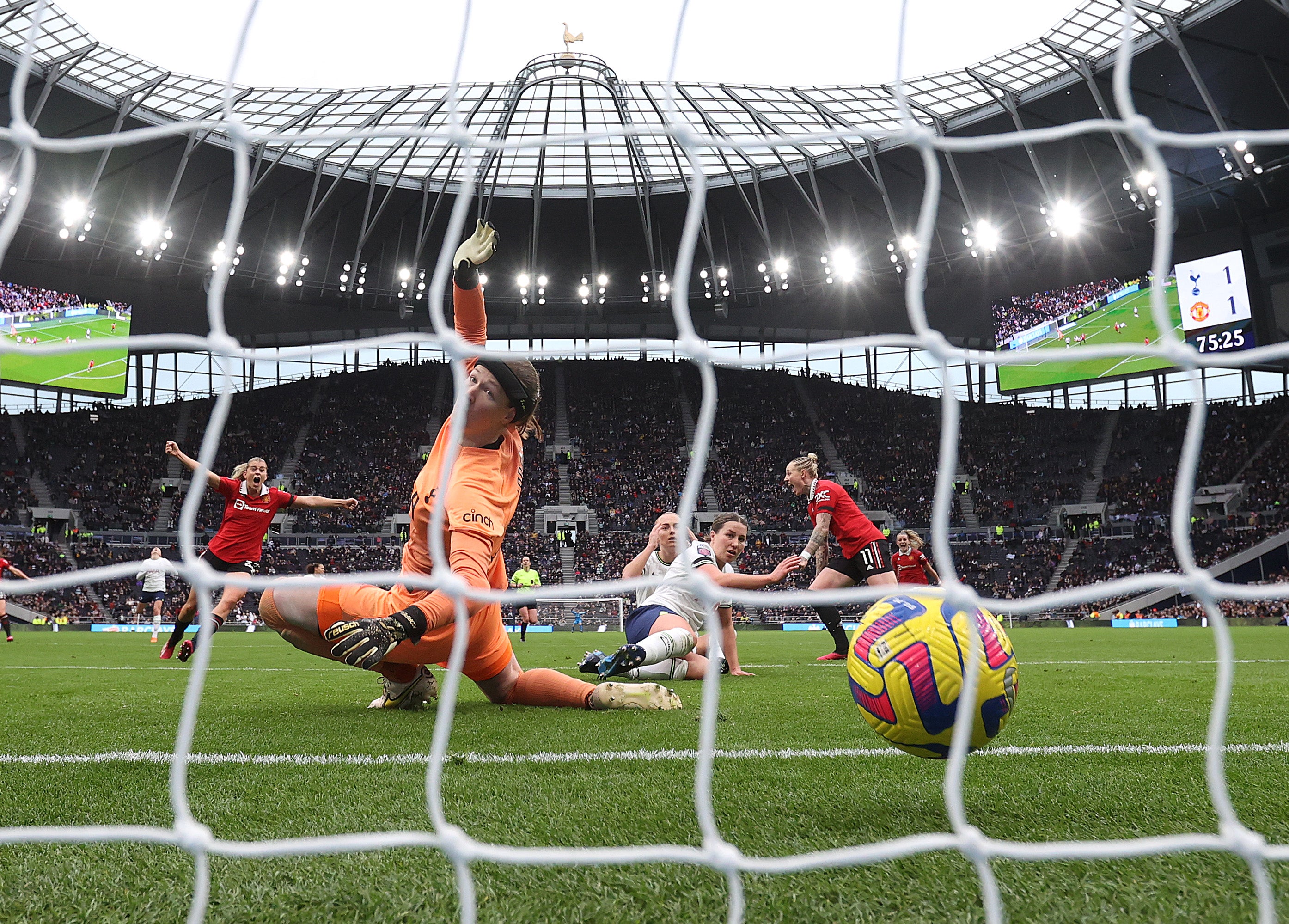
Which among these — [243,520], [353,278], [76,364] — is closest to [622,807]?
[243,520]

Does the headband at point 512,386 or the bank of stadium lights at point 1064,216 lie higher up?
the bank of stadium lights at point 1064,216

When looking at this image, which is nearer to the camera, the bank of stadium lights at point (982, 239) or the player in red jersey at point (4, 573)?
the player in red jersey at point (4, 573)

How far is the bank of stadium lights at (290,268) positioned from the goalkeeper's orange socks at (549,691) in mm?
25907

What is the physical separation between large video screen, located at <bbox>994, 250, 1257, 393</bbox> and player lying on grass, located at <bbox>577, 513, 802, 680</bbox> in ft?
65.2

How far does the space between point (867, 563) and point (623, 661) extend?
13.6 ft

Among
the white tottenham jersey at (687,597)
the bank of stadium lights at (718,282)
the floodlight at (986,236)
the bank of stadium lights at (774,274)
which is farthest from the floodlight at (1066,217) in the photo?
the white tottenham jersey at (687,597)

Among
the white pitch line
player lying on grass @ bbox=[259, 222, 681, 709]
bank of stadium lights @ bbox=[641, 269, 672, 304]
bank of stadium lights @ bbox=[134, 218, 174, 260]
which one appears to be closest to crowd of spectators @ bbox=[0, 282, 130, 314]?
bank of stadium lights @ bbox=[134, 218, 174, 260]

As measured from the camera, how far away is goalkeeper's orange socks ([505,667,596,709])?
443 cm

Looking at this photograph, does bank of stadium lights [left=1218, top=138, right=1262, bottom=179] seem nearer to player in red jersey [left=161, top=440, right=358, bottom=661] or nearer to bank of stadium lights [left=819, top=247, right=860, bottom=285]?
bank of stadium lights [left=819, top=247, right=860, bottom=285]

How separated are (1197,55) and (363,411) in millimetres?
28405

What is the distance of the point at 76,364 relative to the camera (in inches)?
1120

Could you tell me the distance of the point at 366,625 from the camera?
2.72 metres

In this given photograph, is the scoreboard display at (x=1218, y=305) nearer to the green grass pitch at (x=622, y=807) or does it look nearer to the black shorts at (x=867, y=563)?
the black shorts at (x=867, y=563)

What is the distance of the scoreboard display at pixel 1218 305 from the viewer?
80.3 ft
